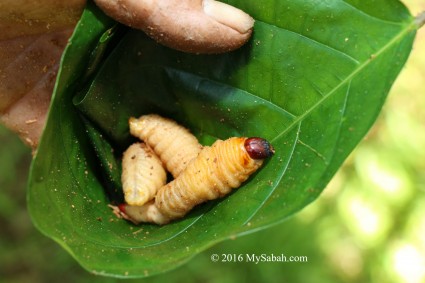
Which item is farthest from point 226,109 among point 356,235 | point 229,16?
point 356,235

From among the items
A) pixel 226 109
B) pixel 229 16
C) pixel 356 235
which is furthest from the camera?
pixel 356 235

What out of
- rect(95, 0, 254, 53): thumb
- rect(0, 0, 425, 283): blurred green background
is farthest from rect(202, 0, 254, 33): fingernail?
rect(0, 0, 425, 283): blurred green background

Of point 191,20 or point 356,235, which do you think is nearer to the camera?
point 191,20

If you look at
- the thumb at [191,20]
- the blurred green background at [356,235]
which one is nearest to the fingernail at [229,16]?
the thumb at [191,20]

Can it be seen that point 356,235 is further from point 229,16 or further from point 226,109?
point 229,16

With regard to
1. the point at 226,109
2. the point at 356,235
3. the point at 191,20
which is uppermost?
the point at 191,20

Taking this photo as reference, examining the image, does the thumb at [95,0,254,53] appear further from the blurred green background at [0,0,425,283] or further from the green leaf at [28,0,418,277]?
the blurred green background at [0,0,425,283]
